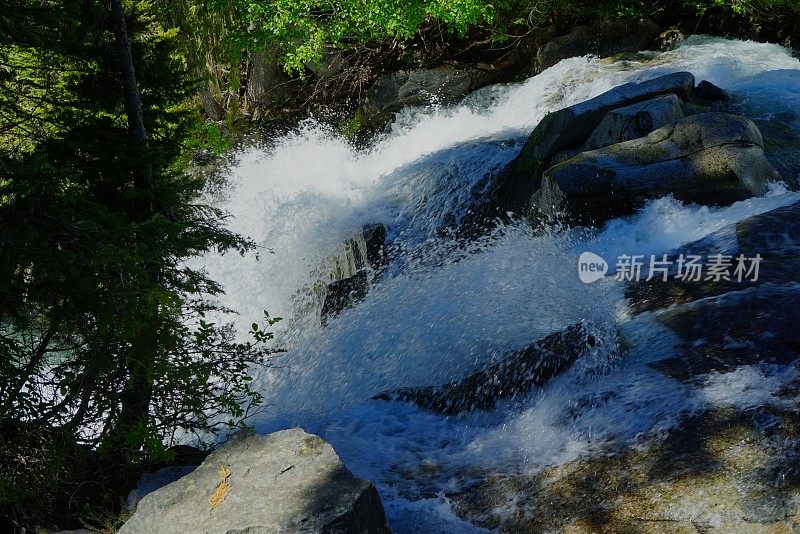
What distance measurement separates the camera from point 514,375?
5930 millimetres

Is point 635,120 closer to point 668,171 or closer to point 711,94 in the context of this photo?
point 668,171

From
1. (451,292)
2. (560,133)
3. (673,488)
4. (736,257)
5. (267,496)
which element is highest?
(560,133)

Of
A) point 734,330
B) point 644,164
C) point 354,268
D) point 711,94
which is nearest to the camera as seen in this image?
point 734,330

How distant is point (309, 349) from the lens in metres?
8.09

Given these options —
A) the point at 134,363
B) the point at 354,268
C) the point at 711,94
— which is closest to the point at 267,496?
the point at 134,363

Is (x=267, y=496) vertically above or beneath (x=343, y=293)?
beneath

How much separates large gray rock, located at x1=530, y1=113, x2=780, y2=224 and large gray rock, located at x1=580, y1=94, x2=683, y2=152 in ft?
1.44

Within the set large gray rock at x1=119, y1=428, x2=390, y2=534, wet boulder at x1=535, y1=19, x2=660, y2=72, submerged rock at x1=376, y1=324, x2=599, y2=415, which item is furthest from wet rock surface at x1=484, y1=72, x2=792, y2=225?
wet boulder at x1=535, y1=19, x2=660, y2=72

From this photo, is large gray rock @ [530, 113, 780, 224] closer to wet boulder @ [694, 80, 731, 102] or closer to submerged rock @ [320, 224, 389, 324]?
wet boulder @ [694, 80, 731, 102]

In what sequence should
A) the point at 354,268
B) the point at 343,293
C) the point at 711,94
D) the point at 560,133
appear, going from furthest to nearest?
the point at 711,94 → the point at 354,268 → the point at 343,293 → the point at 560,133

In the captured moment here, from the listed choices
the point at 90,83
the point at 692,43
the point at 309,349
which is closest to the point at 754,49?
the point at 692,43

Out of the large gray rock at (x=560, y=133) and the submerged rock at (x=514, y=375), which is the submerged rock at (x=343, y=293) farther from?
the submerged rock at (x=514, y=375)

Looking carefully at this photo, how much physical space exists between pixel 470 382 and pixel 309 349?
2439 millimetres

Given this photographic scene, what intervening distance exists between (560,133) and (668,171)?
5.81 feet
